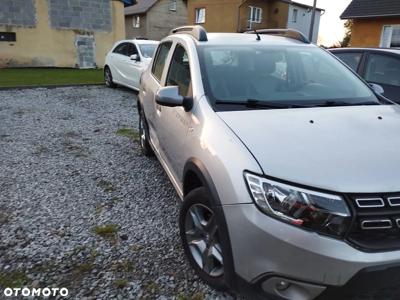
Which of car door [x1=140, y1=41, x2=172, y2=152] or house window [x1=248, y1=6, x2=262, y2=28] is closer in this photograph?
car door [x1=140, y1=41, x2=172, y2=152]

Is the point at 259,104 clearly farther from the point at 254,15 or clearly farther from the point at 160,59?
the point at 254,15

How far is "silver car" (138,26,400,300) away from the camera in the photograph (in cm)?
187

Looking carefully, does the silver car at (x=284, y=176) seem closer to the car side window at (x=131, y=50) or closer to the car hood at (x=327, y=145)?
the car hood at (x=327, y=145)

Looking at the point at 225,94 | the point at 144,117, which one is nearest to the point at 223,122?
the point at 225,94

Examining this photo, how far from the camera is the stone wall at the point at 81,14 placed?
57.9ft

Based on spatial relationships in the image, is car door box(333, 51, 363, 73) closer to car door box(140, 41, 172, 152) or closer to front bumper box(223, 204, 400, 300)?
car door box(140, 41, 172, 152)

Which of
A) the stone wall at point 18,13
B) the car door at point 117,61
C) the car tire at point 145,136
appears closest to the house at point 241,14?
the stone wall at point 18,13

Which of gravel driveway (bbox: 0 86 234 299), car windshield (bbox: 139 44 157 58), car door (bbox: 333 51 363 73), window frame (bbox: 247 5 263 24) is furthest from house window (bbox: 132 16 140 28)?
car door (bbox: 333 51 363 73)

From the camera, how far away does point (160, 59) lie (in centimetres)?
462

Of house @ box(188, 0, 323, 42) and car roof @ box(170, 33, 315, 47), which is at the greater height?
house @ box(188, 0, 323, 42)

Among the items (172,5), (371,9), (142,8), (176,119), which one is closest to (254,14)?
(172,5)

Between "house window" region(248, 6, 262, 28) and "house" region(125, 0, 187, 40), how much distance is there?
8.37 meters

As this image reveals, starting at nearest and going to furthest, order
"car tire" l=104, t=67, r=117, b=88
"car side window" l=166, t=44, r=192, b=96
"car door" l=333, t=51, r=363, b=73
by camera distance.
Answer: "car side window" l=166, t=44, r=192, b=96 → "car door" l=333, t=51, r=363, b=73 → "car tire" l=104, t=67, r=117, b=88

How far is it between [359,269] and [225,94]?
1642 mm
